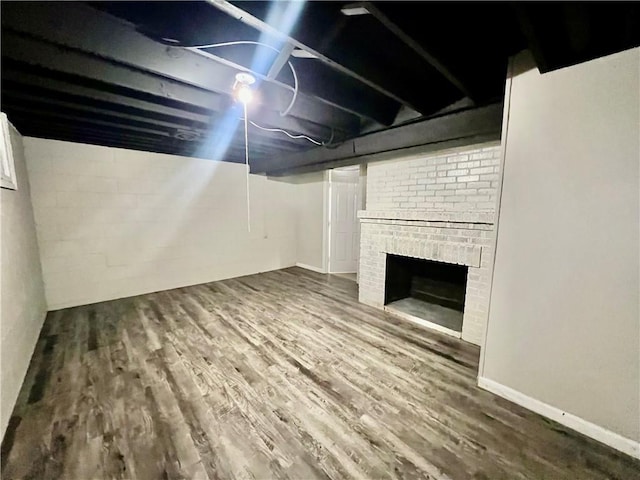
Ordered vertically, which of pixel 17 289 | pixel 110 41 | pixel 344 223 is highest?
pixel 110 41

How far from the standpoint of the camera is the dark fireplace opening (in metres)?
3.26

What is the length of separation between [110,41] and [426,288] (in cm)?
406

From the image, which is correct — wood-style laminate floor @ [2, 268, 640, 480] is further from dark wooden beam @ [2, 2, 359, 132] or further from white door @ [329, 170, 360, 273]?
white door @ [329, 170, 360, 273]

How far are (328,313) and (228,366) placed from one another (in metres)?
1.46

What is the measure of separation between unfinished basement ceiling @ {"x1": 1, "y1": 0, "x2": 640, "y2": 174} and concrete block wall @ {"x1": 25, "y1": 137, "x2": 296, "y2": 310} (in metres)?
0.67

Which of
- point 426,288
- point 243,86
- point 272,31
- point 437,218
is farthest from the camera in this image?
point 426,288

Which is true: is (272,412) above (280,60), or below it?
below

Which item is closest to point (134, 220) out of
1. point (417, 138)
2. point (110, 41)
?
point (110, 41)

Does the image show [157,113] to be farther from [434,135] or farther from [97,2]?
[434,135]

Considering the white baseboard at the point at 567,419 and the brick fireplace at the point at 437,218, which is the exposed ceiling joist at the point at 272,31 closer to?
the brick fireplace at the point at 437,218

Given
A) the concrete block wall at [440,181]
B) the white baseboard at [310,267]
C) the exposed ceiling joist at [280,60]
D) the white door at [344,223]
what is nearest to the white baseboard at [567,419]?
the concrete block wall at [440,181]

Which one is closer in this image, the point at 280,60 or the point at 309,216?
the point at 280,60

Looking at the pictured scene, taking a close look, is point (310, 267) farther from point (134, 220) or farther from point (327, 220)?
point (134, 220)

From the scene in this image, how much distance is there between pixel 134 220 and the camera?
149 inches
